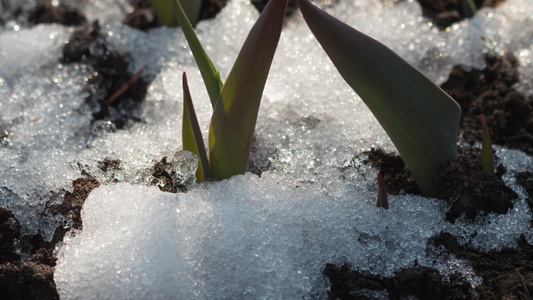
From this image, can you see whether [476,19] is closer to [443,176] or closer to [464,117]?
[464,117]

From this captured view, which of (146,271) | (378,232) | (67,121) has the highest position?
(67,121)

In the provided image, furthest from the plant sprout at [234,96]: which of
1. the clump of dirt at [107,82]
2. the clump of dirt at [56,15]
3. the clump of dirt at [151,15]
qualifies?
the clump of dirt at [56,15]

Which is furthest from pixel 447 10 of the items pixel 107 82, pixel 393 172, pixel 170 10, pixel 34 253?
pixel 34 253

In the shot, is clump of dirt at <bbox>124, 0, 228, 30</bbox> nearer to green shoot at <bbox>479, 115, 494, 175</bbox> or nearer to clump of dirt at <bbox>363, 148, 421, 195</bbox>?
clump of dirt at <bbox>363, 148, 421, 195</bbox>

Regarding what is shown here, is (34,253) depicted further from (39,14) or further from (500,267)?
(39,14)

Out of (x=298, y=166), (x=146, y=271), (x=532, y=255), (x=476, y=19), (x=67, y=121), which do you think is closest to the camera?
(x=146, y=271)

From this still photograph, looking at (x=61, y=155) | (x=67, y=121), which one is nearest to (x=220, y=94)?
(x=61, y=155)

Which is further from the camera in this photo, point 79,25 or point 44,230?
point 79,25
